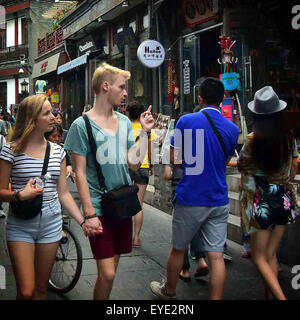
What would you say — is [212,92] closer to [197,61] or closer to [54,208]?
[54,208]

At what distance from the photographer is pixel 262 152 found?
4.22 metres

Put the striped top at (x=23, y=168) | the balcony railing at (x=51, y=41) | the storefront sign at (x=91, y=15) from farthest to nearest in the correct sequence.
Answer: the balcony railing at (x=51, y=41) < the storefront sign at (x=91, y=15) < the striped top at (x=23, y=168)

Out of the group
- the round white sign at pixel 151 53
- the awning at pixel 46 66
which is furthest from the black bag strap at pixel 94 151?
the awning at pixel 46 66

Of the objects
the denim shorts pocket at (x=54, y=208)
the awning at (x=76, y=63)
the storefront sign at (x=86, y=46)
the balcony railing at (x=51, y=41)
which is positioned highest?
the balcony railing at (x=51, y=41)

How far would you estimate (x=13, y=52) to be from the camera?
4003cm

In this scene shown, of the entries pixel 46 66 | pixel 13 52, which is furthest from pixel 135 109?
pixel 13 52

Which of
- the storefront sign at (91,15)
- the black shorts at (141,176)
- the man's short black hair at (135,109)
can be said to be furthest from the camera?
the storefront sign at (91,15)

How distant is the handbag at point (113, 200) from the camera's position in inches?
143

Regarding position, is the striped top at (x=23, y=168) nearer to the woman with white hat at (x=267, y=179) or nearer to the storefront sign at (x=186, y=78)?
the woman with white hat at (x=267, y=179)

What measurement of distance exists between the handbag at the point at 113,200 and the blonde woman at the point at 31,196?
0.22 m

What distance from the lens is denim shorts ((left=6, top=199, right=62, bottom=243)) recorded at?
3.53m

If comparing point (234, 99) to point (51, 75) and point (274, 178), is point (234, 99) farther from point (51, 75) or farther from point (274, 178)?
point (51, 75)

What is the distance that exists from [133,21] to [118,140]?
1466 cm

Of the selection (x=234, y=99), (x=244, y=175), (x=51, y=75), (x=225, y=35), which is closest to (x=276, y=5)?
(x=225, y=35)
